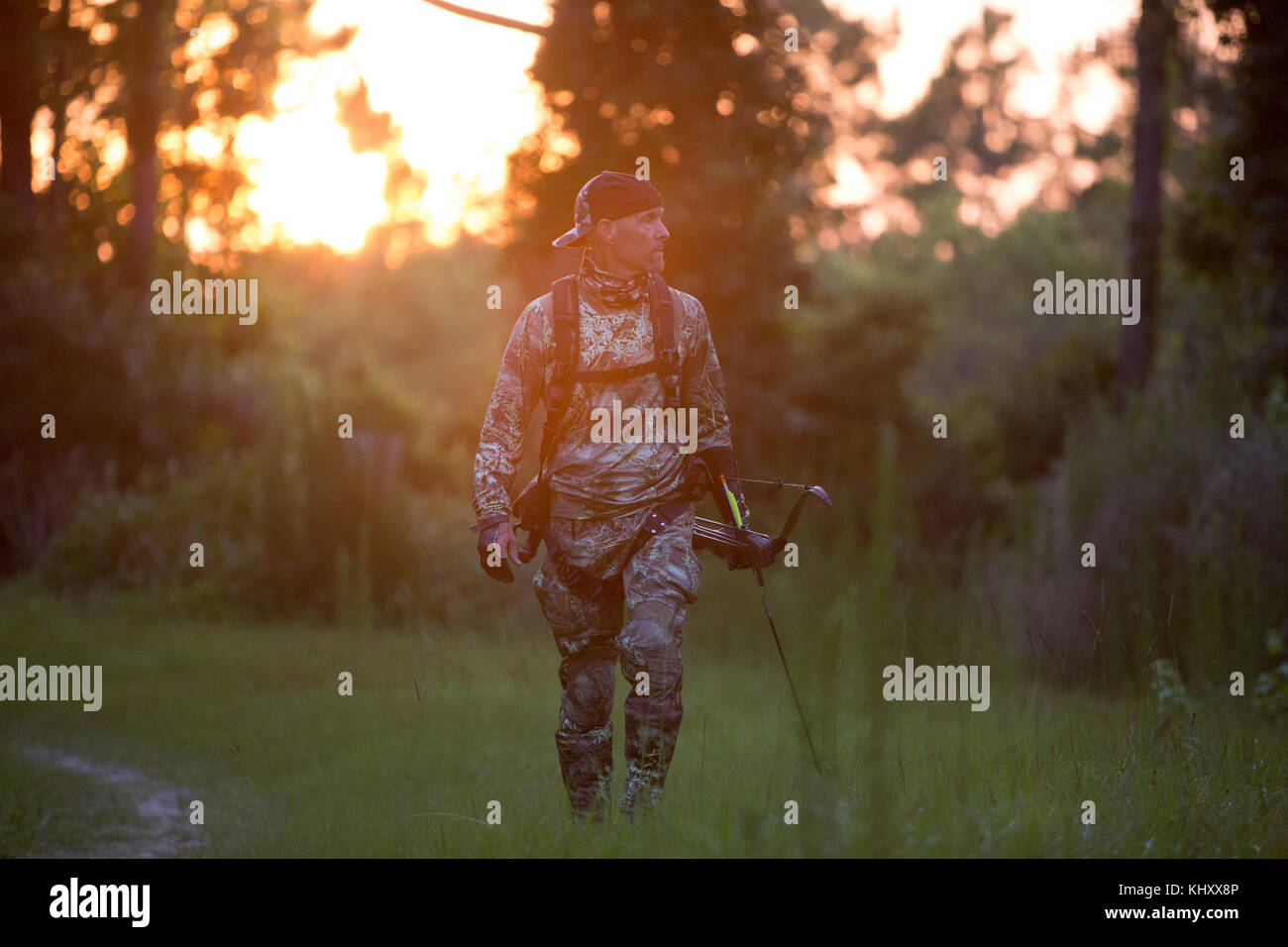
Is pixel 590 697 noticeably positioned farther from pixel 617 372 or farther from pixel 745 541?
pixel 617 372

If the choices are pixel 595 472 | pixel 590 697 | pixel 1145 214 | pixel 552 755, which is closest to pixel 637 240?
pixel 595 472

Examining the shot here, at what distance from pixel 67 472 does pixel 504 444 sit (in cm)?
1466

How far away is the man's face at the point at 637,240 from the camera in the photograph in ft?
20.0

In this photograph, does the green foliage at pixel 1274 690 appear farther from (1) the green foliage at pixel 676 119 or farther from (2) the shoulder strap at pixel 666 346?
(1) the green foliage at pixel 676 119

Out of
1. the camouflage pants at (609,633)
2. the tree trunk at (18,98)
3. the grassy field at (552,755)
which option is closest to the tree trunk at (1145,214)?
the grassy field at (552,755)

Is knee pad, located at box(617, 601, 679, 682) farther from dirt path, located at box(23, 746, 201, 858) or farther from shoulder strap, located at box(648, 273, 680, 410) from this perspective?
dirt path, located at box(23, 746, 201, 858)

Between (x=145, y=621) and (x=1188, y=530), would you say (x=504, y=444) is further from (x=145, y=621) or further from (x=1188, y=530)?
(x=145, y=621)

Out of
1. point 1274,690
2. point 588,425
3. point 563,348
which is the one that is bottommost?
point 1274,690

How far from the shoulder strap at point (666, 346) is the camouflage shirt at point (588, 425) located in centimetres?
5

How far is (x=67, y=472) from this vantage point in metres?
19.0

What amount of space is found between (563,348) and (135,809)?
4.24 metres

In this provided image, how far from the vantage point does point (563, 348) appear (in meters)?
6.03

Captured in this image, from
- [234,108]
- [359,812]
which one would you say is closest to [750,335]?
[359,812]

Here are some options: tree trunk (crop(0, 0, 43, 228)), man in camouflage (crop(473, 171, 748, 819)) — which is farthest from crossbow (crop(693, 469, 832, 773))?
tree trunk (crop(0, 0, 43, 228))
